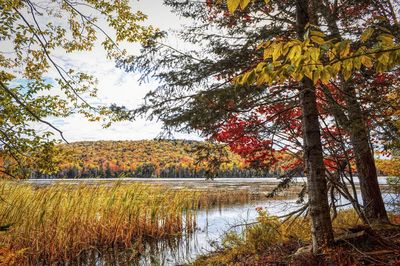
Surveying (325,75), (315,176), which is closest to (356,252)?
(315,176)

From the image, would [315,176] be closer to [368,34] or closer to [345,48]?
[345,48]

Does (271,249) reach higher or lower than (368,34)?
lower

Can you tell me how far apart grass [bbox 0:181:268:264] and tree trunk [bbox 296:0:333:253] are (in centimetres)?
521

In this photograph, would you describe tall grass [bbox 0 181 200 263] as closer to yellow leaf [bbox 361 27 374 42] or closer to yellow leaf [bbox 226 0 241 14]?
yellow leaf [bbox 226 0 241 14]

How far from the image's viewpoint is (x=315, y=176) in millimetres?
3953

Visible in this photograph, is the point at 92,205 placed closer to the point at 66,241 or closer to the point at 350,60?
the point at 66,241

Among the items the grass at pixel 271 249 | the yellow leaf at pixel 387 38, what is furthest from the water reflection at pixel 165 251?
the yellow leaf at pixel 387 38

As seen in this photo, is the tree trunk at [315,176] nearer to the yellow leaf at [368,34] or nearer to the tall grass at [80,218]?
the yellow leaf at [368,34]

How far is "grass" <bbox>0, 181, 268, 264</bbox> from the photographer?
7.06 m

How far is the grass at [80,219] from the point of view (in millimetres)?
7062

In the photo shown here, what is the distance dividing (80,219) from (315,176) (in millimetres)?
6489

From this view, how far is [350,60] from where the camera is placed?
217 centimetres

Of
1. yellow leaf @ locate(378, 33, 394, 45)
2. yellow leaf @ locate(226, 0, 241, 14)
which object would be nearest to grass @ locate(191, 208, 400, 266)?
yellow leaf @ locate(378, 33, 394, 45)

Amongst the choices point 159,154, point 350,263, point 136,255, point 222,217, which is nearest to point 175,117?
point 350,263
